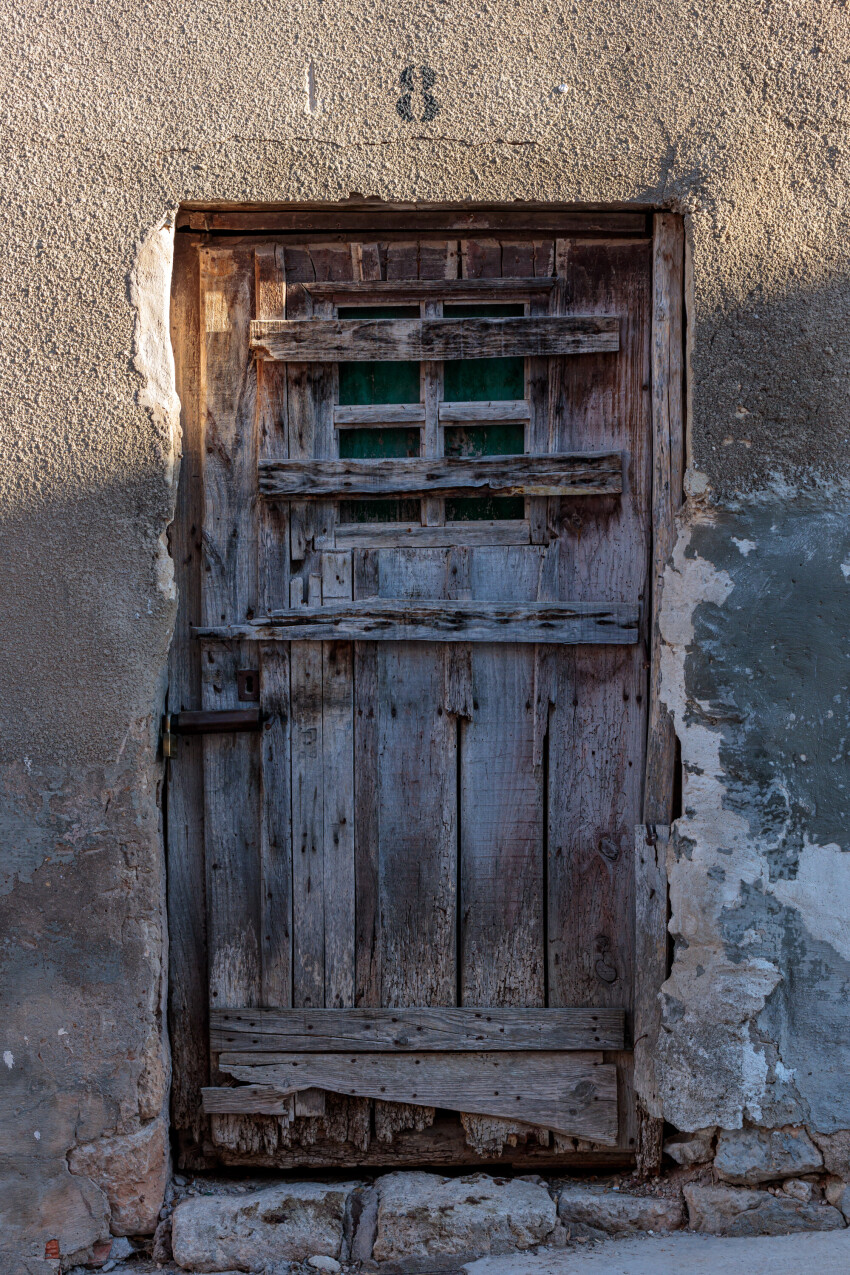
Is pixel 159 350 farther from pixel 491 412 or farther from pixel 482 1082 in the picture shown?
pixel 482 1082

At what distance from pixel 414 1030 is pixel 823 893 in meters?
1.04

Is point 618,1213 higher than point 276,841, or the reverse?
point 276,841

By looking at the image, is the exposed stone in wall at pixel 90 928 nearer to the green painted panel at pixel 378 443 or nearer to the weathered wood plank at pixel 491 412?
the green painted panel at pixel 378 443

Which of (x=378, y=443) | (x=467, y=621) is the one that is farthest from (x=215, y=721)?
(x=378, y=443)

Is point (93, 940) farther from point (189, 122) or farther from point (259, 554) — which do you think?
point (189, 122)

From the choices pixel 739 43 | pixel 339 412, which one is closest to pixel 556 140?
pixel 739 43

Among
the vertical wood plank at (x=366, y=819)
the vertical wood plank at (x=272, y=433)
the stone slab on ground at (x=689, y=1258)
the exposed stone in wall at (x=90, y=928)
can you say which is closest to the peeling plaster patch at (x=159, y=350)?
the exposed stone in wall at (x=90, y=928)

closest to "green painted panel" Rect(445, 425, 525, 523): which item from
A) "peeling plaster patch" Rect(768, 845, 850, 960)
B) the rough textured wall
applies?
the rough textured wall

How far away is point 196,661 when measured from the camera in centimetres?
241

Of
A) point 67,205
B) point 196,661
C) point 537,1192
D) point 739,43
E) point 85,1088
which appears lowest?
point 537,1192

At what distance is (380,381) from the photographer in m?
2.38

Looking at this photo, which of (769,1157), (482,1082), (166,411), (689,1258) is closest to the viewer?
(689,1258)

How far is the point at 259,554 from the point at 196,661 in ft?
1.06

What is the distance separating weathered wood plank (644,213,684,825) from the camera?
2.27 m
